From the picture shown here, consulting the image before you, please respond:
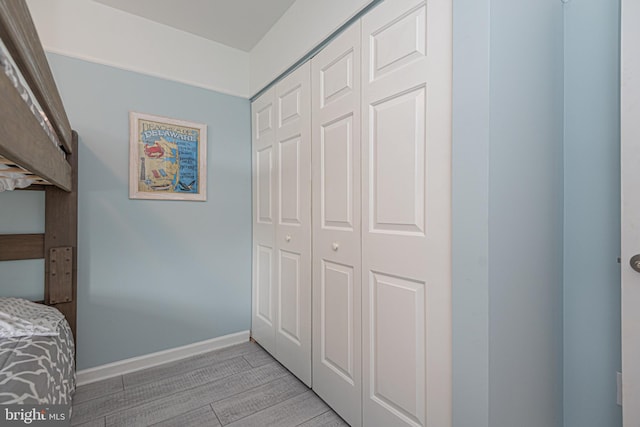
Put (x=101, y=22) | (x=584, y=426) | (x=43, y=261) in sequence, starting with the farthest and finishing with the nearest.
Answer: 1. (x=101, y=22)
2. (x=43, y=261)
3. (x=584, y=426)

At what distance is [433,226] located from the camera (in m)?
1.04

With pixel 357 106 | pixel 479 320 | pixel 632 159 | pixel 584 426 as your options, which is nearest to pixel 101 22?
pixel 357 106

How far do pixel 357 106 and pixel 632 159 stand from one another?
3.17 ft

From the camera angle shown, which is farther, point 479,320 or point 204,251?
point 204,251

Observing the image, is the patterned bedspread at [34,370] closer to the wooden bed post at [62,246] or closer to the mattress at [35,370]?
the mattress at [35,370]

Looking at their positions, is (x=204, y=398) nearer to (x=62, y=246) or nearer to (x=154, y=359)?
(x=154, y=359)

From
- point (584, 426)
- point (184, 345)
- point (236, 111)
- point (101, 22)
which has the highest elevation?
point (101, 22)

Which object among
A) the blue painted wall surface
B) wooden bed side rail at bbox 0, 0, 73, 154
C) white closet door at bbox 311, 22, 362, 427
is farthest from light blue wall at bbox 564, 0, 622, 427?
wooden bed side rail at bbox 0, 0, 73, 154

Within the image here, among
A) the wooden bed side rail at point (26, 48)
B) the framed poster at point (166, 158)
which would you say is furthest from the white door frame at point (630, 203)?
the framed poster at point (166, 158)

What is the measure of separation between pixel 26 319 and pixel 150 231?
764 millimetres

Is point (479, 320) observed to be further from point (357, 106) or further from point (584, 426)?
point (357, 106)

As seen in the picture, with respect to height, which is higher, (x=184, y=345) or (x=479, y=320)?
Result: (x=479, y=320)

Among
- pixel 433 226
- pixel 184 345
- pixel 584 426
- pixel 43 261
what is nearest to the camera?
pixel 433 226

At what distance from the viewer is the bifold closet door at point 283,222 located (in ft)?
5.68
